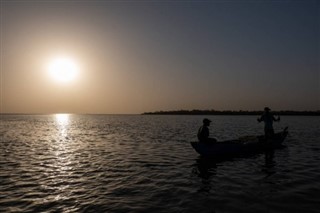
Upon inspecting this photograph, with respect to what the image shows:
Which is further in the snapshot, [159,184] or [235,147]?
[235,147]

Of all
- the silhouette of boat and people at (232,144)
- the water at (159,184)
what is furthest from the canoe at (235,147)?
the water at (159,184)

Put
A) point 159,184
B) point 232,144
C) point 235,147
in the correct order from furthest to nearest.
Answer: point 235,147 → point 232,144 → point 159,184

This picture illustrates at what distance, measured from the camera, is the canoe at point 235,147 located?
22.1 metres

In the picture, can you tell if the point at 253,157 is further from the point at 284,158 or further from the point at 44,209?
the point at 44,209

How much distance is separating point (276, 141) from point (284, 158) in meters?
6.04

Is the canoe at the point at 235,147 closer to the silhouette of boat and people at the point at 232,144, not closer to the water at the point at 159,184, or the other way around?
the silhouette of boat and people at the point at 232,144

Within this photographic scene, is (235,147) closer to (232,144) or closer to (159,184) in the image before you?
(232,144)

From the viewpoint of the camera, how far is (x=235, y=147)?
23.7 meters

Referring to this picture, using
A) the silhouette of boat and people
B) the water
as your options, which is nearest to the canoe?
the silhouette of boat and people

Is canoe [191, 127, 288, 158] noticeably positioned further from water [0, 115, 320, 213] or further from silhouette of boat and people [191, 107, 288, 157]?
water [0, 115, 320, 213]

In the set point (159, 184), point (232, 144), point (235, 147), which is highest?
point (232, 144)

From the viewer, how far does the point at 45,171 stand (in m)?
17.4

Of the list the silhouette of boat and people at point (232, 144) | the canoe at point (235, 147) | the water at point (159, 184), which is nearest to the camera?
the water at point (159, 184)

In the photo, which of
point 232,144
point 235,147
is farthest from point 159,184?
point 235,147
